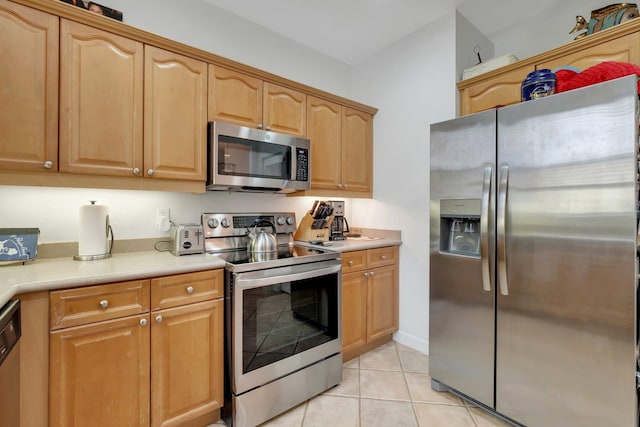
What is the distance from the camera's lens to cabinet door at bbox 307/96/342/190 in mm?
2438

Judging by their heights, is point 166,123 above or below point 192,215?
above

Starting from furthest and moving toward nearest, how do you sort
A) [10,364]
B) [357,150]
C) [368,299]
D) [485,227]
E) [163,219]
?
[357,150] → [368,299] → [163,219] → [485,227] → [10,364]

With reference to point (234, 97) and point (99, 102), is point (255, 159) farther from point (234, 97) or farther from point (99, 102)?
point (99, 102)

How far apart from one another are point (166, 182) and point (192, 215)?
414 millimetres

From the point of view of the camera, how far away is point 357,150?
9.14ft

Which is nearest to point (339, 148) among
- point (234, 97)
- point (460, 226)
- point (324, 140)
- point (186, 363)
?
point (324, 140)

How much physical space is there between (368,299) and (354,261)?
0.37 meters

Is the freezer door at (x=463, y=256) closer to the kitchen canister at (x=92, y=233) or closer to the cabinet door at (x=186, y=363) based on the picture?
the cabinet door at (x=186, y=363)

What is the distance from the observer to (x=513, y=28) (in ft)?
Result: 8.19

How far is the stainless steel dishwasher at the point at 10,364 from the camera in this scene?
945mm

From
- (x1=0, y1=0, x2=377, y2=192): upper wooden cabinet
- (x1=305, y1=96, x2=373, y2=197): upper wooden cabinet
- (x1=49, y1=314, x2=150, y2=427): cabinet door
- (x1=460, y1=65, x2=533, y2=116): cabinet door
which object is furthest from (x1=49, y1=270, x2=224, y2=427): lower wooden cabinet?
(x1=460, y1=65, x2=533, y2=116): cabinet door

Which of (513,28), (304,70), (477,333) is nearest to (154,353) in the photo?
(477,333)

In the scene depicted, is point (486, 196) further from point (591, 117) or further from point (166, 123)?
point (166, 123)

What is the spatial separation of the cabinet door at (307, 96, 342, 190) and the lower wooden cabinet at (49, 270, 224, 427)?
126cm
